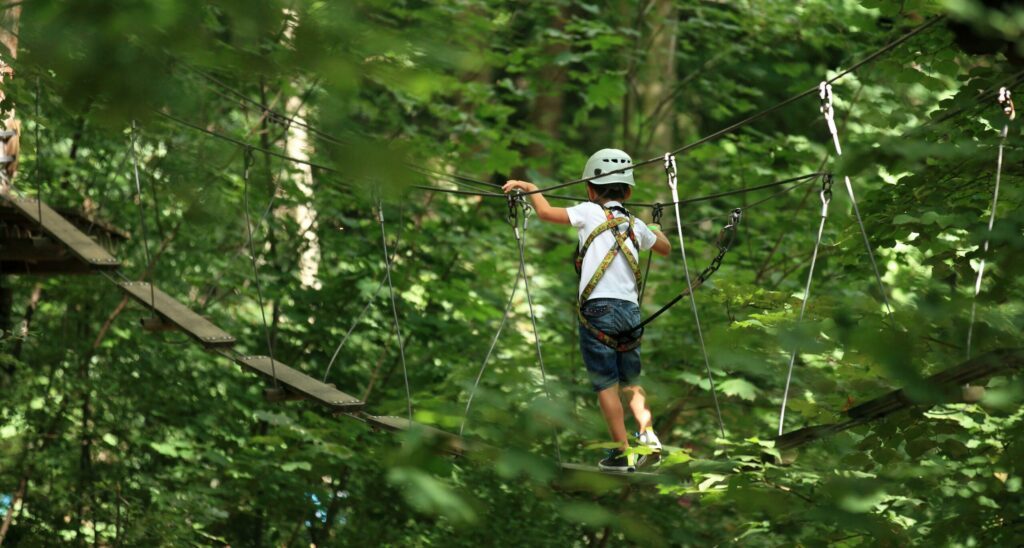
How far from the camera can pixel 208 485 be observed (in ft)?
23.8

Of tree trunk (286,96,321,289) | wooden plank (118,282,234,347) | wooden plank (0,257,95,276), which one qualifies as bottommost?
wooden plank (118,282,234,347)

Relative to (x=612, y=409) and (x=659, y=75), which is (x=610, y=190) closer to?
(x=612, y=409)

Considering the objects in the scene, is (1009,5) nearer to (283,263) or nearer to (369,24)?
(369,24)

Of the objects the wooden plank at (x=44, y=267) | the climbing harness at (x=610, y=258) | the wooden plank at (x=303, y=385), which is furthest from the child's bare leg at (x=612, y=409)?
the wooden plank at (x=44, y=267)

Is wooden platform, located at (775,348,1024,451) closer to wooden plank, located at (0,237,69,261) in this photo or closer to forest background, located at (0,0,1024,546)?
forest background, located at (0,0,1024,546)

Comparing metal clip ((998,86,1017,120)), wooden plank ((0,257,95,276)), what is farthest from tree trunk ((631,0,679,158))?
metal clip ((998,86,1017,120))

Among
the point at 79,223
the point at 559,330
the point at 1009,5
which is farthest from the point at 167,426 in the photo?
the point at 1009,5

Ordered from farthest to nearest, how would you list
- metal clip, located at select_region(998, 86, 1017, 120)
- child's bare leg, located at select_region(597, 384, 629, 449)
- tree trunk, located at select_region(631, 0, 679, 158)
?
tree trunk, located at select_region(631, 0, 679, 158) < child's bare leg, located at select_region(597, 384, 629, 449) < metal clip, located at select_region(998, 86, 1017, 120)

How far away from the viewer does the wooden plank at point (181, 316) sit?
467cm

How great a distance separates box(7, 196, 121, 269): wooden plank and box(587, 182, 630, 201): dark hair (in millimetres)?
2004

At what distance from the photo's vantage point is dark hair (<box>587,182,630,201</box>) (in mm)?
4230

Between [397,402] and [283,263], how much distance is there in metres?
1.45

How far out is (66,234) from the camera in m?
5.38

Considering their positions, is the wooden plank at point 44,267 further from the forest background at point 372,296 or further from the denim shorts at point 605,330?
the denim shorts at point 605,330
